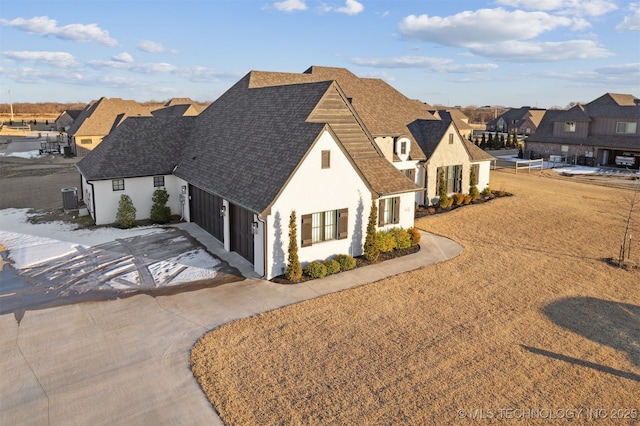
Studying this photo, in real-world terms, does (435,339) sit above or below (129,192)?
below

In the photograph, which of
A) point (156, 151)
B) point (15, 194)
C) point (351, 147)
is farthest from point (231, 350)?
point (15, 194)

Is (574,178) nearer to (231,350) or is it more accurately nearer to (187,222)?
(187,222)

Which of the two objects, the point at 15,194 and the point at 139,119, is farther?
the point at 15,194

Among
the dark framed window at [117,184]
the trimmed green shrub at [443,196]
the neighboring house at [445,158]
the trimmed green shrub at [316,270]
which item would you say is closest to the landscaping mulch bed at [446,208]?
the trimmed green shrub at [443,196]

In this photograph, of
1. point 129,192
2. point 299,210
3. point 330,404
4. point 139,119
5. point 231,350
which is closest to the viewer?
point 330,404

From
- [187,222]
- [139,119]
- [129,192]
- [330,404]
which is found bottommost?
[330,404]

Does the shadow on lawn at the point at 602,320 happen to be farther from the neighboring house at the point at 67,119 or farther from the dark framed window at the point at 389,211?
the neighboring house at the point at 67,119

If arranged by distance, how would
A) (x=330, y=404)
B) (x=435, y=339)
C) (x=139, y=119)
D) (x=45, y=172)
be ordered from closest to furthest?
1. (x=330, y=404)
2. (x=435, y=339)
3. (x=139, y=119)
4. (x=45, y=172)

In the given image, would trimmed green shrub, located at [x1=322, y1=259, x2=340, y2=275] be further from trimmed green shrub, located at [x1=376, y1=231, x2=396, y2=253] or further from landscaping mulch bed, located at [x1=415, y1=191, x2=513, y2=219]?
landscaping mulch bed, located at [x1=415, y1=191, x2=513, y2=219]
